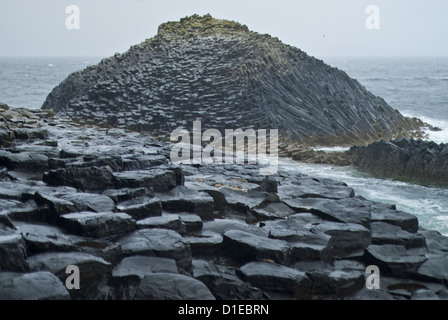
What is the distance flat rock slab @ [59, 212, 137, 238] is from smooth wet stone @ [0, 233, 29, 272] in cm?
96

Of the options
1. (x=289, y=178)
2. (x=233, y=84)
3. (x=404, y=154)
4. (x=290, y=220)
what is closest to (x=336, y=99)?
(x=233, y=84)

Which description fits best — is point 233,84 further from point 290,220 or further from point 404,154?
point 290,220

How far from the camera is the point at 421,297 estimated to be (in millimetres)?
6074

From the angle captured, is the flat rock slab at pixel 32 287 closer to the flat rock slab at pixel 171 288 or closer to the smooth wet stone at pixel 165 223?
the flat rock slab at pixel 171 288

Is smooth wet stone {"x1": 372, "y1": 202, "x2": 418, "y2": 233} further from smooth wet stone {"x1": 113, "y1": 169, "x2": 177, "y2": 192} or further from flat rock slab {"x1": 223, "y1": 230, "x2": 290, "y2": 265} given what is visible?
smooth wet stone {"x1": 113, "y1": 169, "x2": 177, "y2": 192}

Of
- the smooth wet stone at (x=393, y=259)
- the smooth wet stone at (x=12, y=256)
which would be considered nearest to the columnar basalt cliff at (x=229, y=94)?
the smooth wet stone at (x=393, y=259)

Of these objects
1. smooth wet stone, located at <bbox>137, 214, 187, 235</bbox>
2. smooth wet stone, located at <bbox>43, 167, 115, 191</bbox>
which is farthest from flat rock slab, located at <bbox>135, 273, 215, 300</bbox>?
smooth wet stone, located at <bbox>43, 167, 115, 191</bbox>

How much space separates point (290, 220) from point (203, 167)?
4.32 metres

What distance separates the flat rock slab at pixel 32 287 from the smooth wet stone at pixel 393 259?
12.7 feet

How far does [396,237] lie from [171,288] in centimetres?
380

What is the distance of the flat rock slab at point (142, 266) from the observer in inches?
225

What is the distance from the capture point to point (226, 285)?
582 centimetres

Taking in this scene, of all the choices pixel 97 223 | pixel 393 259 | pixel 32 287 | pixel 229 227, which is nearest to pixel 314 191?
pixel 229 227

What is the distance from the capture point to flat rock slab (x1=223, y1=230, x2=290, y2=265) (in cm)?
644
